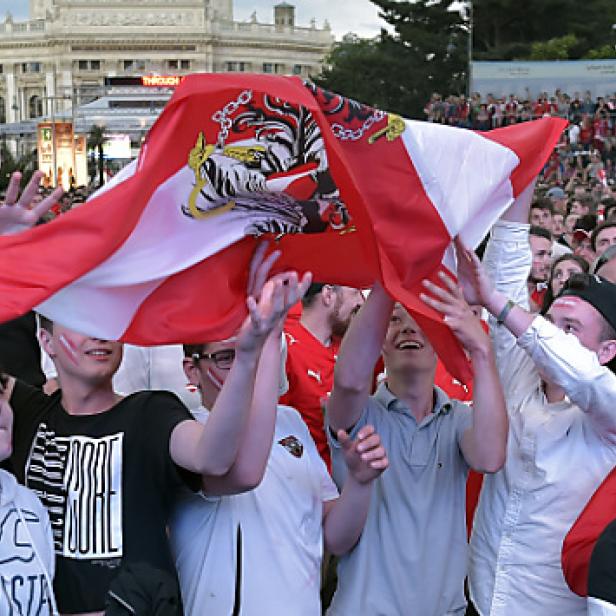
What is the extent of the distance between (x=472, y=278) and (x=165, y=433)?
2.97ft

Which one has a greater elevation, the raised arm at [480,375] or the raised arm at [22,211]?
the raised arm at [22,211]

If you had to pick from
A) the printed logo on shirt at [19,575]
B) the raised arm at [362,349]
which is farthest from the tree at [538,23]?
the printed logo on shirt at [19,575]

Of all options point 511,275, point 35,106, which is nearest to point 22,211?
point 511,275

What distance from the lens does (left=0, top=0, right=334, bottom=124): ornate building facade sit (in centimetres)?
10688

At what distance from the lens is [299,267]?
3.20m

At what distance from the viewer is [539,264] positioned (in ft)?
19.4

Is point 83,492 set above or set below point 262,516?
above

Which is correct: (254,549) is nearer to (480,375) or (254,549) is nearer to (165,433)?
(165,433)

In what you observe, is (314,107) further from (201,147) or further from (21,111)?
(21,111)

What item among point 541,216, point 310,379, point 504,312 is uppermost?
point 504,312

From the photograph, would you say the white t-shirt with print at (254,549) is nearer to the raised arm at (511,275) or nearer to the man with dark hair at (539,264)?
the raised arm at (511,275)

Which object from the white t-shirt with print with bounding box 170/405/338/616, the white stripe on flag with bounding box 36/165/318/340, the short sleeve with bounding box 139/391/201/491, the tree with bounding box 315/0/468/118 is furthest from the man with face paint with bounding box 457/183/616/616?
the tree with bounding box 315/0/468/118

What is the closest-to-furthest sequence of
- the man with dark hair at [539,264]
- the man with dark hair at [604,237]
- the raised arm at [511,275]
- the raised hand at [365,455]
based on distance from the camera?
the raised hand at [365,455] → the raised arm at [511,275] → the man with dark hair at [539,264] → the man with dark hair at [604,237]

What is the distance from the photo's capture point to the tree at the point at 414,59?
39719mm
